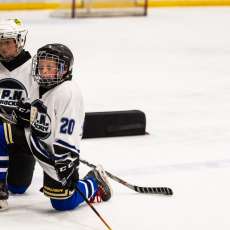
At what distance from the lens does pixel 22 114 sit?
2.84 metres

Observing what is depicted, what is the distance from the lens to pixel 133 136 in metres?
4.00

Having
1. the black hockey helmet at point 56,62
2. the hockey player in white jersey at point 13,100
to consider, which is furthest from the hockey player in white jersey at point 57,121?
the hockey player in white jersey at point 13,100

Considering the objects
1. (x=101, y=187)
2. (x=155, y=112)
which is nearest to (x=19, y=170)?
A: (x=101, y=187)

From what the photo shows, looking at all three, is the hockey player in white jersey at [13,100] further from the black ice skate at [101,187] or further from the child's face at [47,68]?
the black ice skate at [101,187]

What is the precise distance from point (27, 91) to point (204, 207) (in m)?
0.78

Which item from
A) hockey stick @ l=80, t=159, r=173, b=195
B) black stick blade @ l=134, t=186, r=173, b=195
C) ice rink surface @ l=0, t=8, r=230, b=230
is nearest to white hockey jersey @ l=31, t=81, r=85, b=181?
ice rink surface @ l=0, t=8, r=230, b=230

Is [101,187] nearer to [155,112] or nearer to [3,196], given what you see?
[3,196]

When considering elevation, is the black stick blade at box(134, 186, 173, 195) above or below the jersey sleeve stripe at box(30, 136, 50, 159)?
below

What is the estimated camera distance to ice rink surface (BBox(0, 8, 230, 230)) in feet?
9.13

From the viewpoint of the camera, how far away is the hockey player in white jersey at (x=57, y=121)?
2594 mm

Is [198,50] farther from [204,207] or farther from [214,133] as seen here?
[204,207]

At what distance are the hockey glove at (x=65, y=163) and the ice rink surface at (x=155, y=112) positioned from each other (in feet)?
0.54

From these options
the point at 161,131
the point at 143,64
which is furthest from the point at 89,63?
the point at 161,131

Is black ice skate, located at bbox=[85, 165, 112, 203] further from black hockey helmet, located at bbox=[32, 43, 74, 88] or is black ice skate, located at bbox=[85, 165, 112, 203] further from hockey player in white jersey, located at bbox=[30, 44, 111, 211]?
black hockey helmet, located at bbox=[32, 43, 74, 88]
